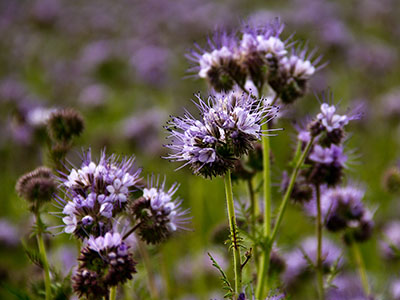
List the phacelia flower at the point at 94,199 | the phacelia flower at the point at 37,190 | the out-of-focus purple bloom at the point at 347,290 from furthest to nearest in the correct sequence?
the out-of-focus purple bloom at the point at 347,290 → the phacelia flower at the point at 37,190 → the phacelia flower at the point at 94,199

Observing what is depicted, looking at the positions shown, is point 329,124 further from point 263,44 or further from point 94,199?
point 94,199

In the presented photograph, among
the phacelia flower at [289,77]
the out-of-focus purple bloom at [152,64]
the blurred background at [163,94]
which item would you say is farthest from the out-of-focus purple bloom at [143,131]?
the phacelia flower at [289,77]

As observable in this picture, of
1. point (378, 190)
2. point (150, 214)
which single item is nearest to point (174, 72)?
point (378, 190)

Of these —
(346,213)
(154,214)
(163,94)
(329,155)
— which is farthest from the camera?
(163,94)

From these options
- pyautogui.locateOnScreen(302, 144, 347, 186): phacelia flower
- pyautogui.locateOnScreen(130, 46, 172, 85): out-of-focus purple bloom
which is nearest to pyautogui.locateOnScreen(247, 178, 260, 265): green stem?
pyautogui.locateOnScreen(302, 144, 347, 186): phacelia flower

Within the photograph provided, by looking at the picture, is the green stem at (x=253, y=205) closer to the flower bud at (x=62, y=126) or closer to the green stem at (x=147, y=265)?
the green stem at (x=147, y=265)

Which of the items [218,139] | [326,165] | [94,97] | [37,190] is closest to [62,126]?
[37,190]
